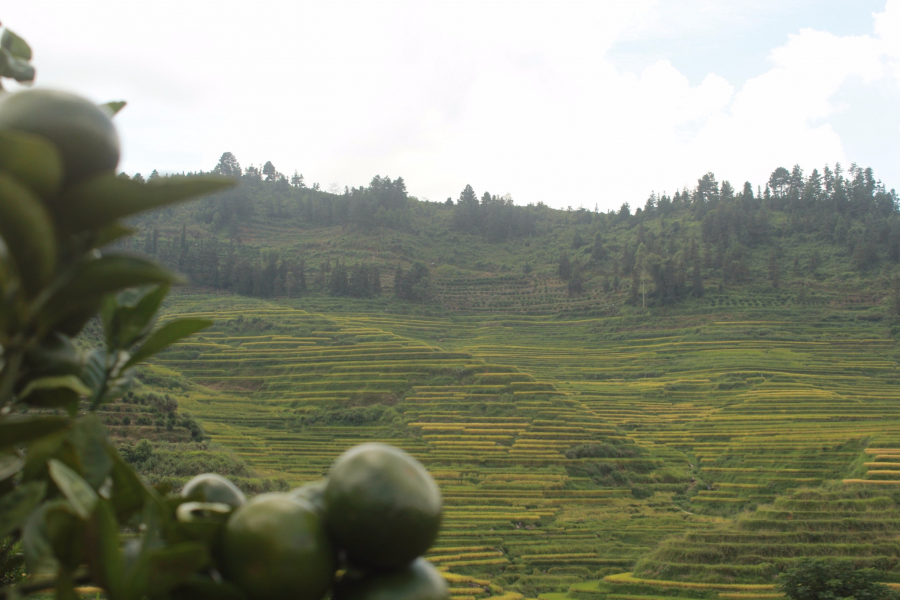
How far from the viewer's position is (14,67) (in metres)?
1.41

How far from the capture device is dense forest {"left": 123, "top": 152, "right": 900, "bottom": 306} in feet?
206

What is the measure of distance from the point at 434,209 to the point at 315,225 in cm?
1810

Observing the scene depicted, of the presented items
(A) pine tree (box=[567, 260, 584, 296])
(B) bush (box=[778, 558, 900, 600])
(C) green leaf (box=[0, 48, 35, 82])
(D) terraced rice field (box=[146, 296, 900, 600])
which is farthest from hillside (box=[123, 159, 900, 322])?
(C) green leaf (box=[0, 48, 35, 82])

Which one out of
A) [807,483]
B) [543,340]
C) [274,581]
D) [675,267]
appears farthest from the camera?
[675,267]

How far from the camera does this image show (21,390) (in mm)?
871

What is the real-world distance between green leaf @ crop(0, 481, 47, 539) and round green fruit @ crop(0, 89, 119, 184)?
0.40 metres

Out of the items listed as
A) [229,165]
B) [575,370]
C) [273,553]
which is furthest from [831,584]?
[229,165]

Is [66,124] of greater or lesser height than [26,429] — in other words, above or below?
above

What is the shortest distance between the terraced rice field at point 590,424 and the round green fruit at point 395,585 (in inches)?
745

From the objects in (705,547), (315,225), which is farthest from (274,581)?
(315,225)

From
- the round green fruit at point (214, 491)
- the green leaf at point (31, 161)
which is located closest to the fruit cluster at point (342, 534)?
the round green fruit at point (214, 491)

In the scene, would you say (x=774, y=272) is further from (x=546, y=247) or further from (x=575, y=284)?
(x=546, y=247)

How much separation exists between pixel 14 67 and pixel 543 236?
274ft

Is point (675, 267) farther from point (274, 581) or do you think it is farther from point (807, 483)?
point (274, 581)
